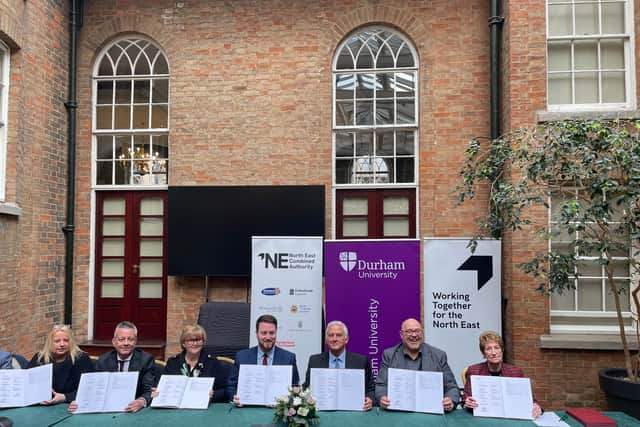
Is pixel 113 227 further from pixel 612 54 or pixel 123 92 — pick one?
pixel 612 54

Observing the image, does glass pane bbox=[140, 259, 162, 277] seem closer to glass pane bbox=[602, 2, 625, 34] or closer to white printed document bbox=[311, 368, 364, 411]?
white printed document bbox=[311, 368, 364, 411]

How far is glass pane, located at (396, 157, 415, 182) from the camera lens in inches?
289

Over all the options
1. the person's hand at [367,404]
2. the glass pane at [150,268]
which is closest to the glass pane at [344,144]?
the glass pane at [150,268]

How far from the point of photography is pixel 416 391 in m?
3.88

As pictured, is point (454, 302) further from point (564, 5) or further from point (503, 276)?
point (564, 5)

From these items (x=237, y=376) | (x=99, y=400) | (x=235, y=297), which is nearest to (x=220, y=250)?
(x=235, y=297)

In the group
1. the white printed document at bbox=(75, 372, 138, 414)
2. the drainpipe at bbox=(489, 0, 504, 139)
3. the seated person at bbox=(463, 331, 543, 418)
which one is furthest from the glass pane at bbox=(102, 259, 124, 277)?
the drainpipe at bbox=(489, 0, 504, 139)

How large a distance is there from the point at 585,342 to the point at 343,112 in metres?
4.19

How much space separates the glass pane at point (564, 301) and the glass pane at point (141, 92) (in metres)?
6.11

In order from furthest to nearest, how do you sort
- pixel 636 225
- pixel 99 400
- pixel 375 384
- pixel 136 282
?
pixel 136 282 < pixel 636 225 < pixel 375 384 < pixel 99 400

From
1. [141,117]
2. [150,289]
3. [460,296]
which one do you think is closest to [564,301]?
[460,296]

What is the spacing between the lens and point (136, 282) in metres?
7.61

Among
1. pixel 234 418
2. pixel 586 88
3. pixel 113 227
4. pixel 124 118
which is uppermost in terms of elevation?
pixel 586 88

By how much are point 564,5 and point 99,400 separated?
6567mm
